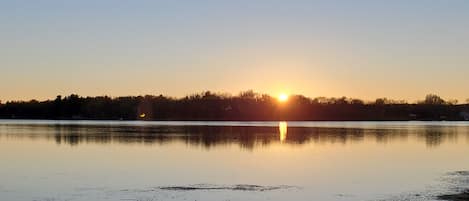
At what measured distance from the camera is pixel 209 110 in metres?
151

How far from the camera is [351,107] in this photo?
166500mm

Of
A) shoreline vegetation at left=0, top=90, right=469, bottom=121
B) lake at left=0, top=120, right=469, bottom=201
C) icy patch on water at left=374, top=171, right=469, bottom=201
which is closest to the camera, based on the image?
icy patch on water at left=374, top=171, right=469, bottom=201

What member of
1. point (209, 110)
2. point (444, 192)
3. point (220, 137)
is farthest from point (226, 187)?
point (209, 110)

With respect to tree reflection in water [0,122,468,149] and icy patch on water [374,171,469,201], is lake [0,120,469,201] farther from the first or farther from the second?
tree reflection in water [0,122,468,149]

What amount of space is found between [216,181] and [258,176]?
6.93 ft

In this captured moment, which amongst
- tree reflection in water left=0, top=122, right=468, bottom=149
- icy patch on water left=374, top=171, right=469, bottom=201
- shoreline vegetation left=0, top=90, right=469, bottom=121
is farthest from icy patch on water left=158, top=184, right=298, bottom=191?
shoreline vegetation left=0, top=90, right=469, bottom=121

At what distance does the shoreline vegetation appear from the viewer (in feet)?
497

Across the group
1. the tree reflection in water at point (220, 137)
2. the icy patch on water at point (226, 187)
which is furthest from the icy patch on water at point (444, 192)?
the tree reflection in water at point (220, 137)

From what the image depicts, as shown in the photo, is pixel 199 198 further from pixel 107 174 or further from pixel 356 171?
pixel 356 171

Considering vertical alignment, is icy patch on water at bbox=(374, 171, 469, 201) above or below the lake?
below

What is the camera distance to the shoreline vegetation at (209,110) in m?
152

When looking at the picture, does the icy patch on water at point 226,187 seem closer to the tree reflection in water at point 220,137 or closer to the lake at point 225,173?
the lake at point 225,173

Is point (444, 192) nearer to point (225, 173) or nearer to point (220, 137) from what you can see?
point (225, 173)

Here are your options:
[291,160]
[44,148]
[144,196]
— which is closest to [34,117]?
[44,148]
